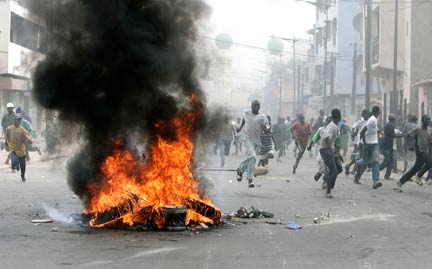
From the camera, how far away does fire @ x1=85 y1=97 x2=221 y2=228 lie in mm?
9984

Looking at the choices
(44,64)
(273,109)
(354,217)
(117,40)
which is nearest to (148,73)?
(117,40)

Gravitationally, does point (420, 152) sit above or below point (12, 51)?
below

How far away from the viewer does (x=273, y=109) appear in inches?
4289

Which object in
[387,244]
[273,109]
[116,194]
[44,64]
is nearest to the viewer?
[387,244]

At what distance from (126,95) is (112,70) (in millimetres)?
394

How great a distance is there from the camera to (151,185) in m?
10.5

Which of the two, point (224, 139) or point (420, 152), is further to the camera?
point (224, 139)

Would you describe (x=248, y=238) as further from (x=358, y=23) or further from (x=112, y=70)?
(x=358, y=23)

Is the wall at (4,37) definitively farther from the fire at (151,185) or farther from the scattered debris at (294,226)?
the scattered debris at (294,226)

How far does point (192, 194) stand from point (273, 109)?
98668 mm

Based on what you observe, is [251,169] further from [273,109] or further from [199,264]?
[273,109]

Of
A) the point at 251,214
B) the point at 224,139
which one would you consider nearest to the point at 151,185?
the point at 251,214

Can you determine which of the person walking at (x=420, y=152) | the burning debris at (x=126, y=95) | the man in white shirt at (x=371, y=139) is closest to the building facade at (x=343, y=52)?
the man in white shirt at (x=371, y=139)

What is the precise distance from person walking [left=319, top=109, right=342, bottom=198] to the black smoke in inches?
179
